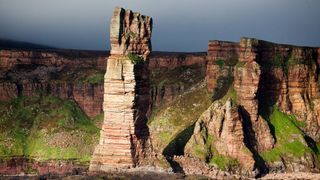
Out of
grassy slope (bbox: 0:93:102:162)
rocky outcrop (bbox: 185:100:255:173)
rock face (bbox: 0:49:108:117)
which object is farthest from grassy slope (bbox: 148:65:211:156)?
rock face (bbox: 0:49:108:117)

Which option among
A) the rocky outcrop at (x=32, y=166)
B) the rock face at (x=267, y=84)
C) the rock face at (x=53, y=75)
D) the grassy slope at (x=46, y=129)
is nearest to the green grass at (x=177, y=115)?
the rock face at (x=267, y=84)

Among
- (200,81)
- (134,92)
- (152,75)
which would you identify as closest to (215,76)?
(200,81)

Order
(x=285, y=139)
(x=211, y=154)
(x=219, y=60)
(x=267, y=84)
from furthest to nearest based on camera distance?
(x=219, y=60) → (x=267, y=84) → (x=285, y=139) → (x=211, y=154)

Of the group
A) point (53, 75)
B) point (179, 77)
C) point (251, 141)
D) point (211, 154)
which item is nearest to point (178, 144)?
point (211, 154)

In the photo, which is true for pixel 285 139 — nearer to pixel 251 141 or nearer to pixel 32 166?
pixel 251 141

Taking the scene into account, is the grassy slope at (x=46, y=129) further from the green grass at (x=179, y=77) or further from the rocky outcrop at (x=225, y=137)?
the rocky outcrop at (x=225, y=137)

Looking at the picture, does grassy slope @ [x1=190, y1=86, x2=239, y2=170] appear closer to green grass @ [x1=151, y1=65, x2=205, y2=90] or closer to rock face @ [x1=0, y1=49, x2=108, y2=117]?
green grass @ [x1=151, y1=65, x2=205, y2=90]

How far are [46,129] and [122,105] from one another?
36.2m

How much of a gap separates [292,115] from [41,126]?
2792 cm

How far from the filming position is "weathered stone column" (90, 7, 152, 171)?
9475 cm

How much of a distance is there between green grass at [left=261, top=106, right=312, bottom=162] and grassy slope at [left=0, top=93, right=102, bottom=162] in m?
19.3

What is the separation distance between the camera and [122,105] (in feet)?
312

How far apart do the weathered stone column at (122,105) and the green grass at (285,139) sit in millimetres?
27200

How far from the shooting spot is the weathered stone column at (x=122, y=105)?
9475cm
